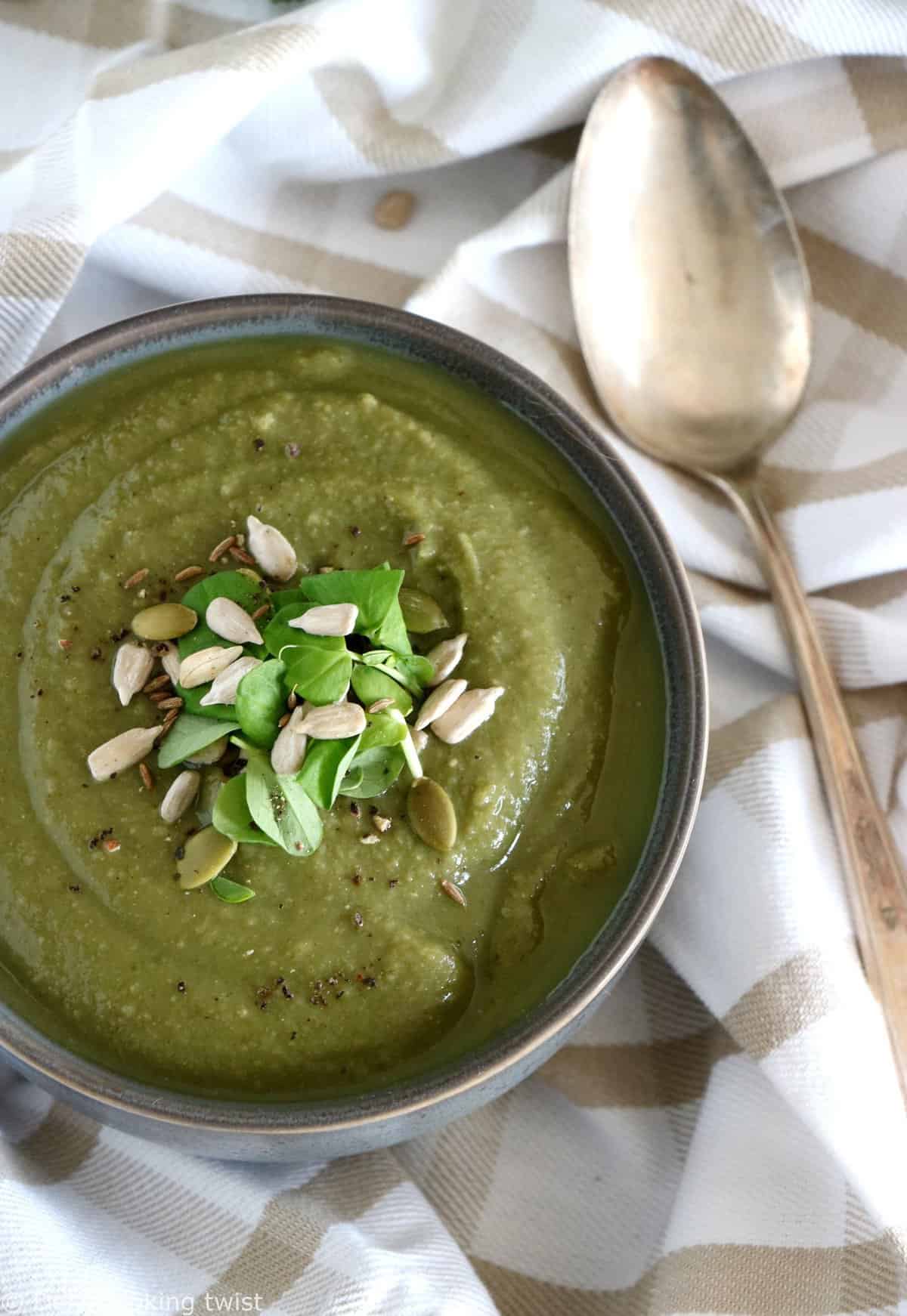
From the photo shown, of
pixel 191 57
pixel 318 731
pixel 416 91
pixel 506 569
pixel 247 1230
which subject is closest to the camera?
pixel 318 731

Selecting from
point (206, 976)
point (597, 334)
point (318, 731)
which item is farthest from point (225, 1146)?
point (597, 334)

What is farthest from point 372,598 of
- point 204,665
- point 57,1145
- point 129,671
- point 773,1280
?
point 773,1280

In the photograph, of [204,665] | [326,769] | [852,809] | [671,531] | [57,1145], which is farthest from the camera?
[671,531]

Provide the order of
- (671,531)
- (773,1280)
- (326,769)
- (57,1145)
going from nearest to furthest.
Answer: (326,769) → (773,1280) → (57,1145) → (671,531)

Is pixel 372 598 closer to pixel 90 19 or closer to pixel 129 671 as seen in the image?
pixel 129 671

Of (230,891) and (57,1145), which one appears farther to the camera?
(57,1145)

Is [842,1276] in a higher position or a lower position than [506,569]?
Answer: lower

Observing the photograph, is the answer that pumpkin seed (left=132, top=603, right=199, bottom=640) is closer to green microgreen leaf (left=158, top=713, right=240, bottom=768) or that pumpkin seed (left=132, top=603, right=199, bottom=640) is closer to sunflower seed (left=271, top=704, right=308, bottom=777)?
green microgreen leaf (left=158, top=713, right=240, bottom=768)

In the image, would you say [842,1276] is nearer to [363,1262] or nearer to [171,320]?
[363,1262]
